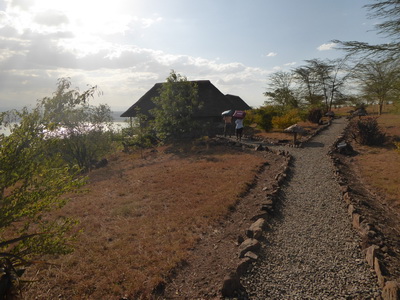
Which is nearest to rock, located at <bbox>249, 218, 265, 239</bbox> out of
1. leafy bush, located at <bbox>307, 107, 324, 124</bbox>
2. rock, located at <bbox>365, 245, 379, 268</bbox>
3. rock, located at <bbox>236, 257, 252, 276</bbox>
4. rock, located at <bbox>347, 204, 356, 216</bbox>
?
rock, located at <bbox>236, 257, 252, 276</bbox>

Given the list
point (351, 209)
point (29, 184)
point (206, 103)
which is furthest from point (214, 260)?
point (206, 103)

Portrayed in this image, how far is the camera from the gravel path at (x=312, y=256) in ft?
13.2

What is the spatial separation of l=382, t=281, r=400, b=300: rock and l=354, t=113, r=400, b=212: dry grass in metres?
4.51

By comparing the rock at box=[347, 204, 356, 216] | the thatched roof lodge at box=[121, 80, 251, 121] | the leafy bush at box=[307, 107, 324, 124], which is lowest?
the rock at box=[347, 204, 356, 216]

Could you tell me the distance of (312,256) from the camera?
495 centimetres

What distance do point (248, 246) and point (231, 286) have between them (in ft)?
4.14

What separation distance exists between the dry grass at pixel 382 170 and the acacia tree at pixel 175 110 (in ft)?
37.8

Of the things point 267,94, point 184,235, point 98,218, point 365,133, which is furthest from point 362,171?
point 267,94

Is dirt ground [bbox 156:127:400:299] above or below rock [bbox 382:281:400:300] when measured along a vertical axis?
below

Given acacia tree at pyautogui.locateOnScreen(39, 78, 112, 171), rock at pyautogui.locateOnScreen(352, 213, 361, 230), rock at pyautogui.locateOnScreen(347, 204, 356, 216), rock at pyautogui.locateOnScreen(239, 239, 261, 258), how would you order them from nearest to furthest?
rock at pyautogui.locateOnScreen(239, 239, 261, 258) < rock at pyautogui.locateOnScreen(352, 213, 361, 230) < rock at pyautogui.locateOnScreen(347, 204, 356, 216) < acacia tree at pyautogui.locateOnScreen(39, 78, 112, 171)

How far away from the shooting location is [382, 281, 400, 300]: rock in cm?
344

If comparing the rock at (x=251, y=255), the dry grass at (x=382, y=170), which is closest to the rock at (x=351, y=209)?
the dry grass at (x=382, y=170)

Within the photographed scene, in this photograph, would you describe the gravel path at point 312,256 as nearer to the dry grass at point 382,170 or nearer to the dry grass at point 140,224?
the dry grass at point 382,170

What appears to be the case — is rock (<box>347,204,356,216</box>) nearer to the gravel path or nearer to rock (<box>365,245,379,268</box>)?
the gravel path
